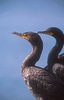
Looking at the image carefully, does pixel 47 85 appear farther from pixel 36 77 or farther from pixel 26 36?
pixel 26 36

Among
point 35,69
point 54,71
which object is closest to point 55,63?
point 54,71

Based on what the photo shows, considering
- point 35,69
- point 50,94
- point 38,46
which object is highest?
point 38,46

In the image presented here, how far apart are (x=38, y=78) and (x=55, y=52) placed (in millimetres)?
778

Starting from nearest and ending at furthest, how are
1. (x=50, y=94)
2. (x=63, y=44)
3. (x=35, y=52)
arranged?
(x=50, y=94) → (x=35, y=52) → (x=63, y=44)

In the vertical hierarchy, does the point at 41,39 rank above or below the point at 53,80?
above

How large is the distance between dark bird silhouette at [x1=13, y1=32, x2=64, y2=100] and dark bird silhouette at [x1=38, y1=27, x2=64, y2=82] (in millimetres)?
246

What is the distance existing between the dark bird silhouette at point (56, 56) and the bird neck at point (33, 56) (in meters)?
0.23

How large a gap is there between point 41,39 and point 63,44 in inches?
23.9

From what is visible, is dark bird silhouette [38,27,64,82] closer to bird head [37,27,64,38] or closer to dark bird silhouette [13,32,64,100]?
bird head [37,27,64,38]

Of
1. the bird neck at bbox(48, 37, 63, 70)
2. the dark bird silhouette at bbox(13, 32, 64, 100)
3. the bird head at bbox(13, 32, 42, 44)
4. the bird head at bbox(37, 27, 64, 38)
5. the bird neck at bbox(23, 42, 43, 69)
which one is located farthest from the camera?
the bird head at bbox(37, 27, 64, 38)

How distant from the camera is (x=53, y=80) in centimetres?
513

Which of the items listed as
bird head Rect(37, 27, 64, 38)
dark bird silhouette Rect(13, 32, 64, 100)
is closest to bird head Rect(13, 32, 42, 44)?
dark bird silhouette Rect(13, 32, 64, 100)

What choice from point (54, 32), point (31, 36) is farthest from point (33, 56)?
point (54, 32)

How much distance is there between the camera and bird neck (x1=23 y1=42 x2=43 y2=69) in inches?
215
